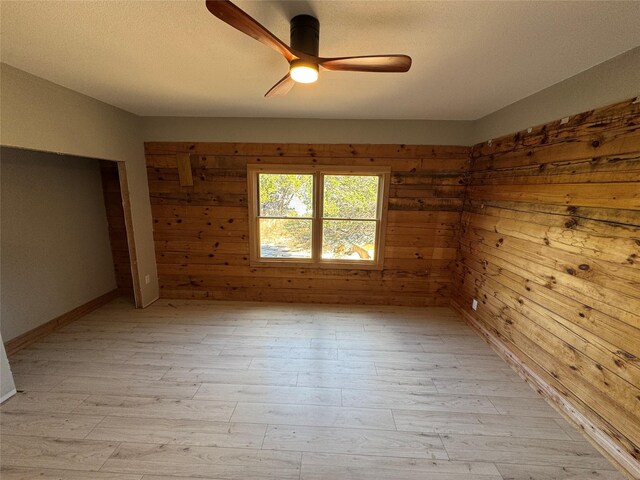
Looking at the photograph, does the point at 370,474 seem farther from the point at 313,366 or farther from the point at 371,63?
the point at 371,63

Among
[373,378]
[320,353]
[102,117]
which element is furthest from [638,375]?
[102,117]

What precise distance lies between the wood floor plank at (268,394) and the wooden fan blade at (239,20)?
2263 mm

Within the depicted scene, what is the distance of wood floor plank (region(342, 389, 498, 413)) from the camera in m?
1.90

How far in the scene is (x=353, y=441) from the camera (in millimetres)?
1643

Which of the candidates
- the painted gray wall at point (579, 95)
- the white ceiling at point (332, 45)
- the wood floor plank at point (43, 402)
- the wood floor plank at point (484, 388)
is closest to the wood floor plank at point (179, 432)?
the wood floor plank at point (43, 402)

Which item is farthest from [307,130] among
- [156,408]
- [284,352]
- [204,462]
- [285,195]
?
[204,462]

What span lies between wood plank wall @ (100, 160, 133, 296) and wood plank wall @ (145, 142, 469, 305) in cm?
57

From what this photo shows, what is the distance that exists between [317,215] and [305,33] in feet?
7.36

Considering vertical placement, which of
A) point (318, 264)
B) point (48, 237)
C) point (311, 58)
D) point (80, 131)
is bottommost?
point (318, 264)

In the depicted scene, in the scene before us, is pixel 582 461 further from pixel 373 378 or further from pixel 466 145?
pixel 466 145

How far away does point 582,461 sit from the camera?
5.08 ft

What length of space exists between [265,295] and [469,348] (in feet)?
8.38

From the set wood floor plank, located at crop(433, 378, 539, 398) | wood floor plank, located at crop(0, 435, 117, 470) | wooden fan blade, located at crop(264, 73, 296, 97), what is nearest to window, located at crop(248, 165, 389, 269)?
wooden fan blade, located at crop(264, 73, 296, 97)

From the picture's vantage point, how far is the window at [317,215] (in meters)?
3.37
